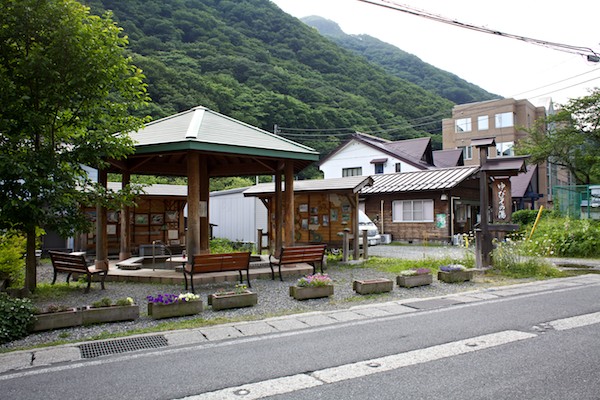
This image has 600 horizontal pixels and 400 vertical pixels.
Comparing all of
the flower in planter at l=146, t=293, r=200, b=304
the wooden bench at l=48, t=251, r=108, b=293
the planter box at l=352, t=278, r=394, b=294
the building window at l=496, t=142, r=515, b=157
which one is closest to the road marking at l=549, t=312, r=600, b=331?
the planter box at l=352, t=278, r=394, b=294

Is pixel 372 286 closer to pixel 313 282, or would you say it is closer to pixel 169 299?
pixel 313 282

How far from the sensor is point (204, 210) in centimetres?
1384

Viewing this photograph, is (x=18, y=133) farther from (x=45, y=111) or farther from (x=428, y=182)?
(x=428, y=182)

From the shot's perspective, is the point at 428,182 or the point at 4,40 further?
the point at 428,182

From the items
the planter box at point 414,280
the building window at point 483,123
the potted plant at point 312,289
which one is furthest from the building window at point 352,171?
the potted plant at point 312,289

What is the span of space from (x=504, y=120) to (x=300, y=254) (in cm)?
4822

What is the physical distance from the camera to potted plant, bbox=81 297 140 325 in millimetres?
6807

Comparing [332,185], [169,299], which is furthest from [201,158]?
[169,299]

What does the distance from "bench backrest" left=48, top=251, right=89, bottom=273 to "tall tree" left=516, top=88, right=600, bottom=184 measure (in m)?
28.0

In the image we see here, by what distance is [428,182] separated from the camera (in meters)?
24.9

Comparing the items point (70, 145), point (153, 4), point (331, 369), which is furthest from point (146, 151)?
point (153, 4)

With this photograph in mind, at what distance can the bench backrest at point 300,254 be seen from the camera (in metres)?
10.9

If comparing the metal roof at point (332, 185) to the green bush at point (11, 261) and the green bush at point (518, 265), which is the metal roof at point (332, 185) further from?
the green bush at point (11, 261)

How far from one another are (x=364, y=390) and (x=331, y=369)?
65cm
